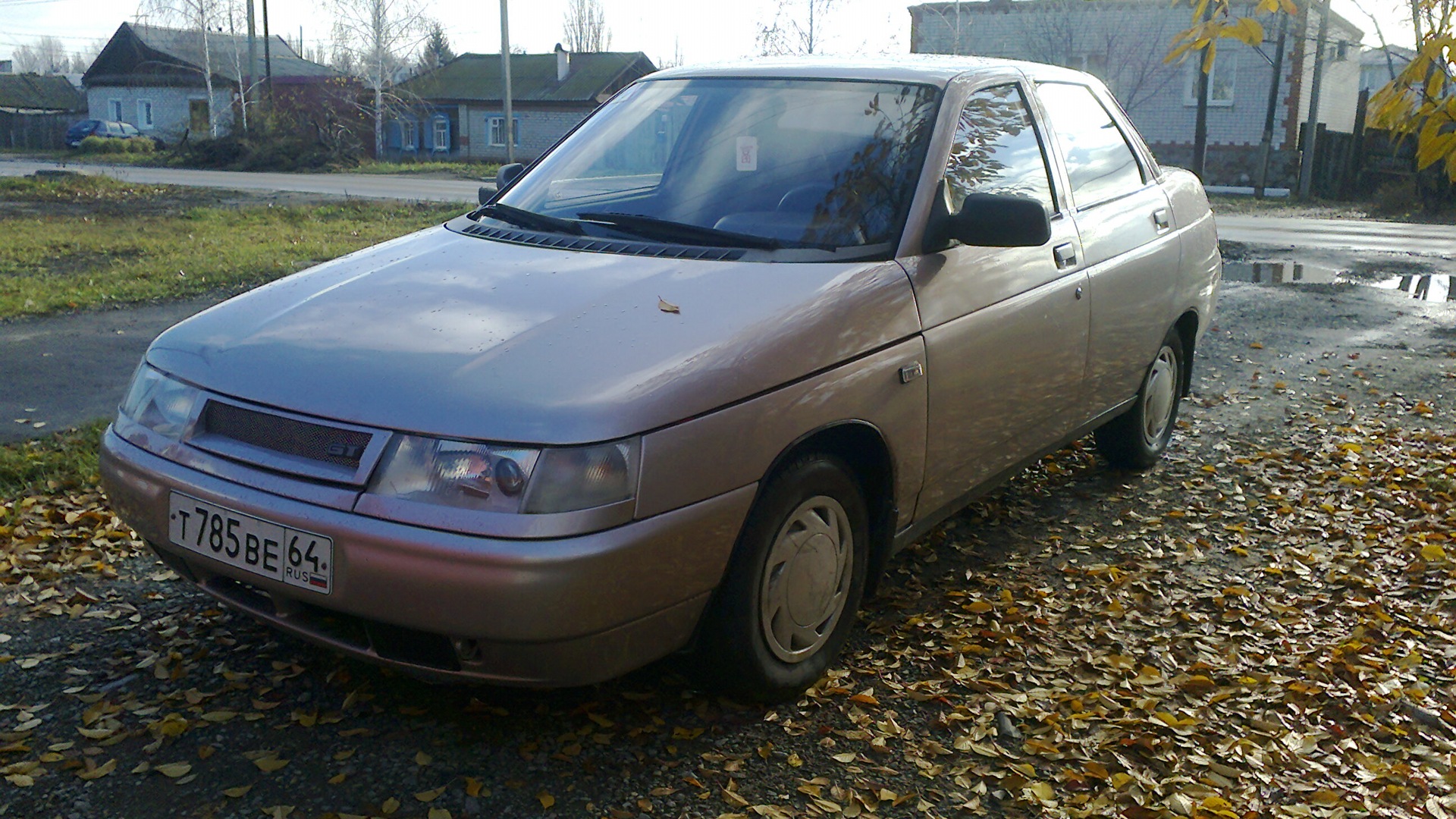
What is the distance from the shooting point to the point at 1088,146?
5117mm

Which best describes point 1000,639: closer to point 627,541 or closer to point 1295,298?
point 627,541

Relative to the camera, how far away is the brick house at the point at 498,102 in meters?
58.5

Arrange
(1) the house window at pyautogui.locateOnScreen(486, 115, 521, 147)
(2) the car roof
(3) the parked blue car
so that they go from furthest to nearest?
(1) the house window at pyautogui.locateOnScreen(486, 115, 521, 147), (3) the parked blue car, (2) the car roof

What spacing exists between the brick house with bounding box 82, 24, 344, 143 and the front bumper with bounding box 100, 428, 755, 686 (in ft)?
206

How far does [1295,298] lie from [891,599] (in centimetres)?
885

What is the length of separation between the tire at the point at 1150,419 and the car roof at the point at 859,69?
4.98ft

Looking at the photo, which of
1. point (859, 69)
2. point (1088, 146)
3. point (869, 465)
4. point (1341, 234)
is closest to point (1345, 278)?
point (1341, 234)

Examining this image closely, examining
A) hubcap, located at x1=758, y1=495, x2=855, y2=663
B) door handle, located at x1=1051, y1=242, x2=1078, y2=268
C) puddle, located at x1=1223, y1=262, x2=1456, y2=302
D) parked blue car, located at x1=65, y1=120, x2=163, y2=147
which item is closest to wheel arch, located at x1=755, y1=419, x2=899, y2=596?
hubcap, located at x1=758, y1=495, x2=855, y2=663

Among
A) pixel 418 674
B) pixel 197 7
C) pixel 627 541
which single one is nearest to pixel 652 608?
pixel 627 541

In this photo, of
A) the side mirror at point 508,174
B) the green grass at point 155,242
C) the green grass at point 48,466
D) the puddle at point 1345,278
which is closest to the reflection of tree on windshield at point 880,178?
the side mirror at point 508,174

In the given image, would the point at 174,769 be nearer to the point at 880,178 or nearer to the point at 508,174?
the point at 880,178

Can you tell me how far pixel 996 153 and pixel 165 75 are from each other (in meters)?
70.7

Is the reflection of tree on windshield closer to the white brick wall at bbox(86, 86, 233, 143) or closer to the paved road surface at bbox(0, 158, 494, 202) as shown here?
the paved road surface at bbox(0, 158, 494, 202)

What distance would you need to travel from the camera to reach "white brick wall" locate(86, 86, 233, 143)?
6494cm
